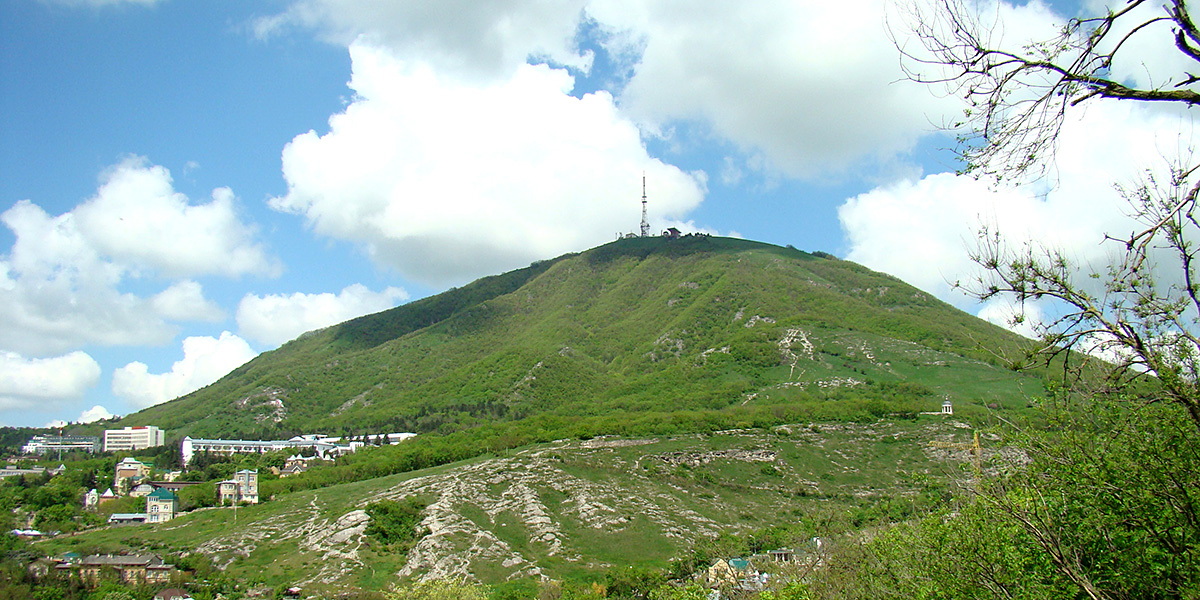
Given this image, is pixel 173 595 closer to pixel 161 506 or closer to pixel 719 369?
pixel 161 506

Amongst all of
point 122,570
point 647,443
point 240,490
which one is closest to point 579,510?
point 647,443

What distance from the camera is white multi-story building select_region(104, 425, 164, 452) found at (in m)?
178

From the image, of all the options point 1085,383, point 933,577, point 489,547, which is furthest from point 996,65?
point 489,547

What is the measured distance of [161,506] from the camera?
92.2m

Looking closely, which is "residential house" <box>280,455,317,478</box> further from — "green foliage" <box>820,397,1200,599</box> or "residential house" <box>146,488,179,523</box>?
"green foliage" <box>820,397,1200,599</box>


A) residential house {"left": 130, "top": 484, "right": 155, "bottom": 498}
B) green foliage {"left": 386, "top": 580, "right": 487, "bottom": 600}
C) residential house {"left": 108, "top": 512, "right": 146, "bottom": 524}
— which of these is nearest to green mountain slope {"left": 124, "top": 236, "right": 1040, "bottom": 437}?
residential house {"left": 130, "top": 484, "right": 155, "bottom": 498}

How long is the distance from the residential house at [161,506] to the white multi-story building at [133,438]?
9689 cm

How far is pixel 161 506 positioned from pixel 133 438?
107m

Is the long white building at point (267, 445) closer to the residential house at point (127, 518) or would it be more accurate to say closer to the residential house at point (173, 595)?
the residential house at point (127, 518)

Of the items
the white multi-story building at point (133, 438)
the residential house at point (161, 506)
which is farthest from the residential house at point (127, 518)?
the white multi-story building at point (133, 438)

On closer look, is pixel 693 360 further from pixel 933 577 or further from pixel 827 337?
pixel 933 577

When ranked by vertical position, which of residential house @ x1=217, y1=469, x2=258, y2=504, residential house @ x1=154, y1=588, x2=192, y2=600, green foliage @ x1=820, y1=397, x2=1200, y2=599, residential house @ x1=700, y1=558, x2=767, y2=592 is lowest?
residential house @ x1=154, y1=588, x2=192, y2=600

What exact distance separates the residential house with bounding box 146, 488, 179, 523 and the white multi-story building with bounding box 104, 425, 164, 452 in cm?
9689

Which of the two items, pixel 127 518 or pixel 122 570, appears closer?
pixel 122 570
